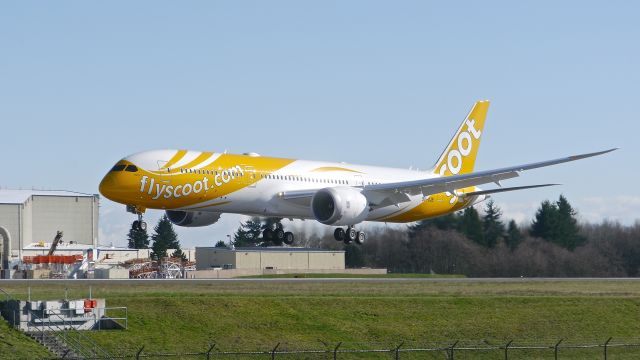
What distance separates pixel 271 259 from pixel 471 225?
18531 mm

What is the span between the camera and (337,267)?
108312mm

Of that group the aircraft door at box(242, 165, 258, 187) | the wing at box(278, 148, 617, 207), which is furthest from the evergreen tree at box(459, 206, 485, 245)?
the aircraft door at box(242, 165, 258, 187)

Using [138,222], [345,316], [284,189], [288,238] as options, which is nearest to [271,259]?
[288,238]

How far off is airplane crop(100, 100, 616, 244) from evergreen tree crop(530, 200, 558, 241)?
29.1 m

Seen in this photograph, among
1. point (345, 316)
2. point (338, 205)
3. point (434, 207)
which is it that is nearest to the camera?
point (345, 316)

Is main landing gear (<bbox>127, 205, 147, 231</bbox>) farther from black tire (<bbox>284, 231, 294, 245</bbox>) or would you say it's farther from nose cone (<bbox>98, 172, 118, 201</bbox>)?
black tire (<bbox>284, 231, 294, 245</bbox>)

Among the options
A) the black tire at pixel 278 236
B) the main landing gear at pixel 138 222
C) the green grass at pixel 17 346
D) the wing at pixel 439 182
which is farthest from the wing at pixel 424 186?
the green grass at pixel 17 346

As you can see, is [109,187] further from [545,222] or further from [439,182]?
[545,222]

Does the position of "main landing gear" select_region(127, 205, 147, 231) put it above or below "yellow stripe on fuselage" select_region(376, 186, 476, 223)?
below

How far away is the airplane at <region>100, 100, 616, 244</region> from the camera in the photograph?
65.4 meters

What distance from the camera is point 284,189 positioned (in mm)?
71875

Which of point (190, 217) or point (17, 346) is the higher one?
point (190, 217)

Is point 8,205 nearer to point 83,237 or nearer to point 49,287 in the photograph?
point 83,237

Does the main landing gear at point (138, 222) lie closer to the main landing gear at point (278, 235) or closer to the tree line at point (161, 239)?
the main landing gear at point (278, 235)
